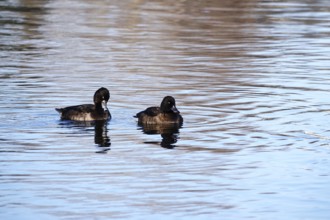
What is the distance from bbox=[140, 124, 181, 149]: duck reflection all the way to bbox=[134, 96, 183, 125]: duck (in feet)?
0.31

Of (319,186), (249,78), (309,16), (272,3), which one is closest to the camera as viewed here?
(319,186)

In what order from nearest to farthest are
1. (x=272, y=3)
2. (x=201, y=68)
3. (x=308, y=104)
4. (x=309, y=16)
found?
(x=308, y=104) → (x=201, y=68) → (x=309, y=16) → (x=272, y=3)

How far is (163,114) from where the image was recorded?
20.8 meters

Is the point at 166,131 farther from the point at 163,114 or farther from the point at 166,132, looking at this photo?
the point at 163,114

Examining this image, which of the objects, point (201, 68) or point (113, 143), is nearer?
point (113, 143)

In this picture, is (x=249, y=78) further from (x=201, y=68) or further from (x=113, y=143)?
(x=113, y=143)

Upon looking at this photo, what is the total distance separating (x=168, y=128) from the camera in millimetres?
20531

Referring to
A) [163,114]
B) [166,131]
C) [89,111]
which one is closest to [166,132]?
[166,131]

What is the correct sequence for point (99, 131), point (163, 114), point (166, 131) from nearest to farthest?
point (99, 131)
point (166, 131)
point (163, 114)

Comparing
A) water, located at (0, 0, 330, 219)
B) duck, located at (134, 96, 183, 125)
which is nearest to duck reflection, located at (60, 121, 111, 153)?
water, located at (0, 0, 330, 219)

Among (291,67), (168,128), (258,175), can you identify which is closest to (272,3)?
(291,67)

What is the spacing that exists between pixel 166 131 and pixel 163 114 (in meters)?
0.57

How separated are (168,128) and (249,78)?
6319 mm

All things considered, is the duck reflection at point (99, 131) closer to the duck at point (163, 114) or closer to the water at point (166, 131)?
the water at point (166, 131)
